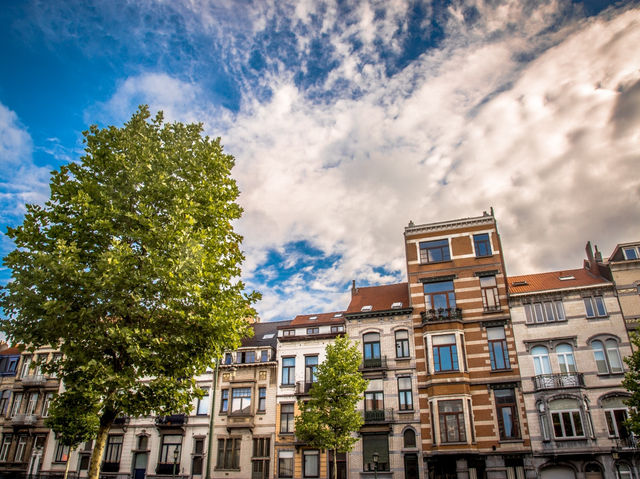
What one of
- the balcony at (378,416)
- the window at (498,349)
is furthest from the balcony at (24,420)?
the window at (498,349)

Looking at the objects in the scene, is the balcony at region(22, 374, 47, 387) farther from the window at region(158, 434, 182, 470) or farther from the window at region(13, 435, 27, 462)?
the window at region(158, 434, 182, 470)

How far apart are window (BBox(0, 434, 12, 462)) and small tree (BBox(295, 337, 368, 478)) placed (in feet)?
100

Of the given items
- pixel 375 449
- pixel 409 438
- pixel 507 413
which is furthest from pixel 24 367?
pixel 507 413

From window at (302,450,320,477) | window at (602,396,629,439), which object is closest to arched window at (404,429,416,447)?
window at (302,450,320,477)

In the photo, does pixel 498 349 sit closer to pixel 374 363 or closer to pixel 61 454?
pixel 374 363

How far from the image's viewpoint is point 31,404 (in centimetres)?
4178

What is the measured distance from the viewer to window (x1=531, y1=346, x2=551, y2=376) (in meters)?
28.9

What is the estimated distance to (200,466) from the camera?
34375 mm

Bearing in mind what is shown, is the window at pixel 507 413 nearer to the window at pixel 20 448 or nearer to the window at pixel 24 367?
the window at pixel 20 448

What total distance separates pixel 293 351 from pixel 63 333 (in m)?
22.8

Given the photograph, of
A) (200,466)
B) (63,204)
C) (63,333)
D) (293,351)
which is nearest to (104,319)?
(63,333)

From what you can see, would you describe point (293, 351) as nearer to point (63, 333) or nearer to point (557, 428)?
point (557, 428)

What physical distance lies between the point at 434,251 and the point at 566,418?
1349 centimetres

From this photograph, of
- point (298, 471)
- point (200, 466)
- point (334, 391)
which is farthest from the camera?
point (200, 466)
